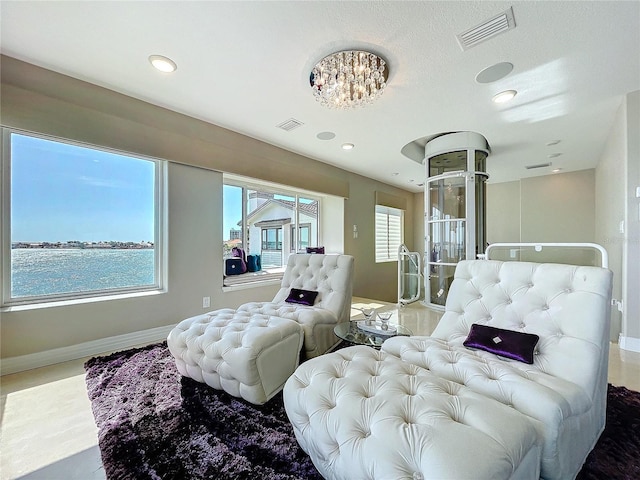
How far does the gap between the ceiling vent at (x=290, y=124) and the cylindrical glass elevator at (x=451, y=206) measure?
214 cm

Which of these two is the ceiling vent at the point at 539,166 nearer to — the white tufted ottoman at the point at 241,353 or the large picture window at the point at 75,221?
the white tufted ottoman at the point at 241,353

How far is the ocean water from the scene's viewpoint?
230 cm

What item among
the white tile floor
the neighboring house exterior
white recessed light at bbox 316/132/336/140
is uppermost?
white recessed light at bbox 316/132/336/140

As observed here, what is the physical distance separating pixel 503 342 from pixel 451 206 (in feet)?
→ 10.5

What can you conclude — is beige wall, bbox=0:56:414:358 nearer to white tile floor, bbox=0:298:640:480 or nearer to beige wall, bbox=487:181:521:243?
white tile floor, bbox=0:298:640:480

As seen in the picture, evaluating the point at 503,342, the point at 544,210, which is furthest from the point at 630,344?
the point at 544,210

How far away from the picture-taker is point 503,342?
1404 millimetres

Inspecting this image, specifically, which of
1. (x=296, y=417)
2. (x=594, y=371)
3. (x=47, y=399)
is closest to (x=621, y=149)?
(x=594, y=371)

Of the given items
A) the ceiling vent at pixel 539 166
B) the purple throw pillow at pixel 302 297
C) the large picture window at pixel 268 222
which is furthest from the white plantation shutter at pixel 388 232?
the purple throw pillow at pixel 302 297

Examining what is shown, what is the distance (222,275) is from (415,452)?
3051 millimetres

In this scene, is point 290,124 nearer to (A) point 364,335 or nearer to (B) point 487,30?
(B) point 487,30

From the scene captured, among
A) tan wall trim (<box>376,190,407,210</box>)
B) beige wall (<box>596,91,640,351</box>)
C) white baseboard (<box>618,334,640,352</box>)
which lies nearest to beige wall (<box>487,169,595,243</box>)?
tan wall trim (<box>376,190,407,210</box>)

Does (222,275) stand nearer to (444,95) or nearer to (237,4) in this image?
(237,4)

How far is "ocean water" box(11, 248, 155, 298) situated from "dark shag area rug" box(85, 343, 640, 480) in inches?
40.1
